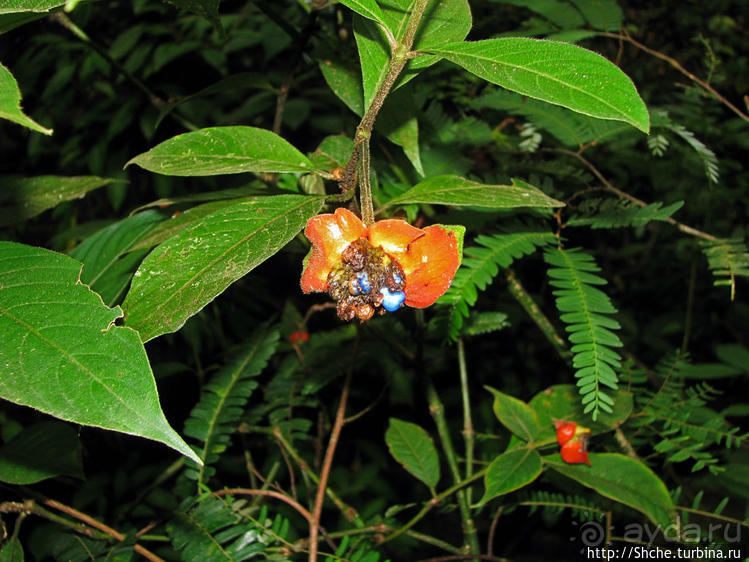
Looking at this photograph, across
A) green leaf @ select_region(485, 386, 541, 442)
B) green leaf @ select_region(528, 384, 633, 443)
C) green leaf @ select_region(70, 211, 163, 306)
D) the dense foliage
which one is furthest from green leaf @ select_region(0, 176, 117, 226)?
green leaf @ select_region(528, 384, 633, 443)

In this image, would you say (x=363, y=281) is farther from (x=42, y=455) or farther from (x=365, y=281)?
(x=42, y=455)

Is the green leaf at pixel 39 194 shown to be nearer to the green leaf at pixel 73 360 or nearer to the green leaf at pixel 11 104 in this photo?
the green leaf at pixel 73 360

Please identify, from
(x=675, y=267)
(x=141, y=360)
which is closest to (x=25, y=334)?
(x=141, y=360)

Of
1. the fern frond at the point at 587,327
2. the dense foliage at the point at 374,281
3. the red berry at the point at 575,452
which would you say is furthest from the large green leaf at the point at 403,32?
the red berry at the point at 575,452

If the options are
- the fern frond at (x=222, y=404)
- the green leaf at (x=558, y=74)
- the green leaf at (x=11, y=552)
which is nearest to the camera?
the green leaf at (x=558, y=74)

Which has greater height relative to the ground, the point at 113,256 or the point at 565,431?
the point at 113,256

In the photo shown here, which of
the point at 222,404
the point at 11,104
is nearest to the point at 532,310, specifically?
the point at 222,404
